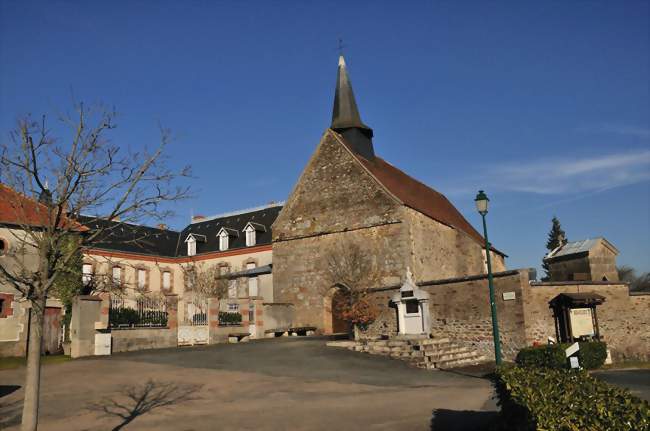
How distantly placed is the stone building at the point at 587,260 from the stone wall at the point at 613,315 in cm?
604

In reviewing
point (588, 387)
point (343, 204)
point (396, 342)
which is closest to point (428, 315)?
point (396, 342)

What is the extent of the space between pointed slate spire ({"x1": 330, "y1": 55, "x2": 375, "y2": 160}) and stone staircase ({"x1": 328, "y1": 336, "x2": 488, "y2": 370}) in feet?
42.4

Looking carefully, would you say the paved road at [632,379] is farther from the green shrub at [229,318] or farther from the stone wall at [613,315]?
the green shrub at [229,318]

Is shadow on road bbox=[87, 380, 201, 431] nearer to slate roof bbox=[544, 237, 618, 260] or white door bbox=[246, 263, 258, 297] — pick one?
white door bbox=[246, 263, 258, 297]

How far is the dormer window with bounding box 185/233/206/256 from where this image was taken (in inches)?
1690

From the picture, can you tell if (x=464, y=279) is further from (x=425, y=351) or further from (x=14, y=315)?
(x=14, y=315)

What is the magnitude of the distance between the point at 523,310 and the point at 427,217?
1043 centimetres

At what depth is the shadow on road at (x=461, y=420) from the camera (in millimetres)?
7566

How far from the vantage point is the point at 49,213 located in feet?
19.2

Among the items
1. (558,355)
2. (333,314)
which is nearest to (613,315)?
(558,355)

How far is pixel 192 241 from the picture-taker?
4306 cm

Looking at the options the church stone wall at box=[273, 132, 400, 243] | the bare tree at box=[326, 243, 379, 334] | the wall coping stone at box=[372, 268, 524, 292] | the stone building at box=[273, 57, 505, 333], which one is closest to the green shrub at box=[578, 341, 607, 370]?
the wall coping stone at box=[372, 268, 524, 292]

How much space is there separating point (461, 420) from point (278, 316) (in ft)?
58.5

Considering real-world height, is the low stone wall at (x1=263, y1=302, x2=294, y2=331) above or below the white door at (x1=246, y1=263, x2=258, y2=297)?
below
